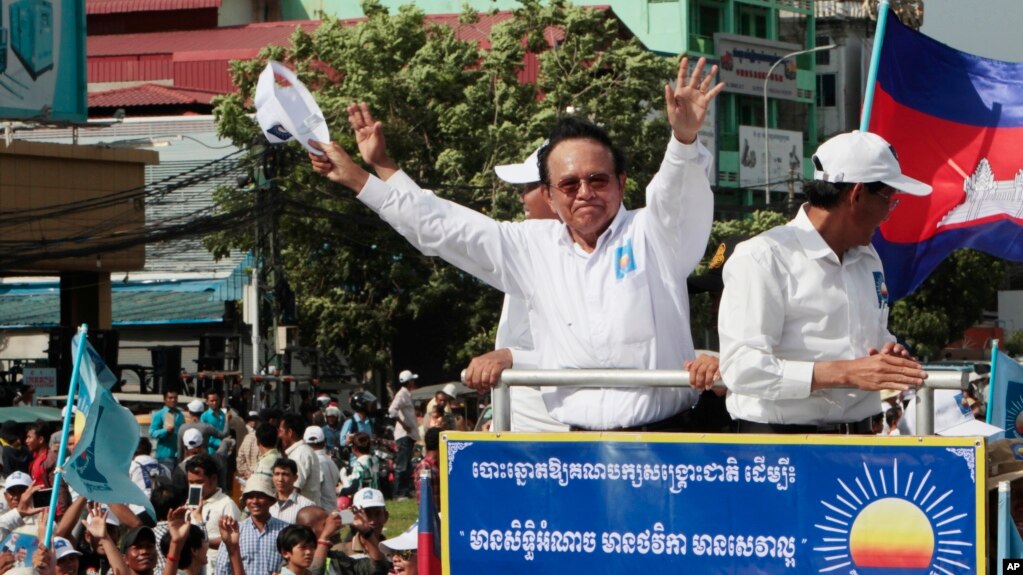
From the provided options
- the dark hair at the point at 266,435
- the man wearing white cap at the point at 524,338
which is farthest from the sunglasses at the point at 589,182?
the dark hair at the point at 266,435

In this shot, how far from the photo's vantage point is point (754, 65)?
212 feet

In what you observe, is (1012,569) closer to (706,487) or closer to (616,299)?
(706,487)

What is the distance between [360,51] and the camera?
1444 inches

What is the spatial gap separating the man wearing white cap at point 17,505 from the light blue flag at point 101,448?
125 centimetres

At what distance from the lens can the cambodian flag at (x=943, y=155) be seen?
32.7 ft

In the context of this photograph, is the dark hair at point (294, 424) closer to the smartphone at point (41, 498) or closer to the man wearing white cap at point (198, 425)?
the man wearing white cap at point (198, 425)

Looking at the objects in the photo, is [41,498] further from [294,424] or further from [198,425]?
[198,425]

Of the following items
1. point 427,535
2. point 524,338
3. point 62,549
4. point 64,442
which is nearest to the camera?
point 427,535

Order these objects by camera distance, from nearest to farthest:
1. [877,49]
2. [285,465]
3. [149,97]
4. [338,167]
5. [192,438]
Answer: [338,167] → [877,49] → [285,465] → [192,438] → [149,97]

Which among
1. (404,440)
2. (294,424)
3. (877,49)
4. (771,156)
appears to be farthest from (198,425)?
(771,156)

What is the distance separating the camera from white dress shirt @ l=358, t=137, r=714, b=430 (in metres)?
5.20

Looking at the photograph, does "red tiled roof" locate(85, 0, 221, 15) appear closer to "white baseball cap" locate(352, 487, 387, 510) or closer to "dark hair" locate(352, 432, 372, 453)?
"dark hair" locate(352, 432, 372, 453)

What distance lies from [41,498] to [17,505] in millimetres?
166

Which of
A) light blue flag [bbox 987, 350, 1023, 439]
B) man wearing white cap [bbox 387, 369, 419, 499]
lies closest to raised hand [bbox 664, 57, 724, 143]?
light blue flag [bbox 987, 350, 1023, 439]
